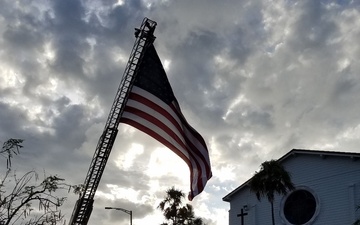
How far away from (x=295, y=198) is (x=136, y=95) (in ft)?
86.8

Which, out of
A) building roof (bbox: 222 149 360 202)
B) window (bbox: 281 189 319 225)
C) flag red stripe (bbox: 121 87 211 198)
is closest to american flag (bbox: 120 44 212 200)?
flag red stripe (bbox: 121 87 211 198)

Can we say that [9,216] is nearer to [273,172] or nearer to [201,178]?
[201,178]

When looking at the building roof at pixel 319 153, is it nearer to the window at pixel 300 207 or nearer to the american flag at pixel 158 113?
the window at pixel 300 207

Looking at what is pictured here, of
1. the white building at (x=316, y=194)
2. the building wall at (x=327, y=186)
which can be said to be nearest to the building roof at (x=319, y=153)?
the white building at (x=316, y=194)

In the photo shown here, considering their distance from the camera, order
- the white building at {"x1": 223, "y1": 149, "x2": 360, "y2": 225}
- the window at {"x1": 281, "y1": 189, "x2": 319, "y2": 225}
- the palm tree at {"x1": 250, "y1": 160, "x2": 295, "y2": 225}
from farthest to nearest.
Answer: the window at {"x1": 281, "y1": 189, "x2": 319, "y2": 225}
the palm tree at {"x1": 250, "y1": 160, "x2": 295, "y2": 225}
the white building at {"x1": 223, "y1": 149, "x2": 360, "y2": 225}

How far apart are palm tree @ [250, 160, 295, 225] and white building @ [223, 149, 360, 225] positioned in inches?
56.1

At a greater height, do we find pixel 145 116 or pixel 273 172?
pixel 273 172

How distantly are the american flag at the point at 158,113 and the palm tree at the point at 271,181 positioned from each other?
1920 centimetres

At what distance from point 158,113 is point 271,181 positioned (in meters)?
22.1

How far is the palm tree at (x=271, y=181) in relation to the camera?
4088 centimetres

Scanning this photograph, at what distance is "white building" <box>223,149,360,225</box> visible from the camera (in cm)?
3853

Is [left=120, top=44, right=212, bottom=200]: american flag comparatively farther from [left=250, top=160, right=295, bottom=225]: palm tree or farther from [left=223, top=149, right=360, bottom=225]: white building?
[left=223, top=149, right=360, bottom=225]: white building

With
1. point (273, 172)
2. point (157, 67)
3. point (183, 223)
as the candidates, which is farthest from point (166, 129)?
point (183, 223)

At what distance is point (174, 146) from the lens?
72.1 ft
